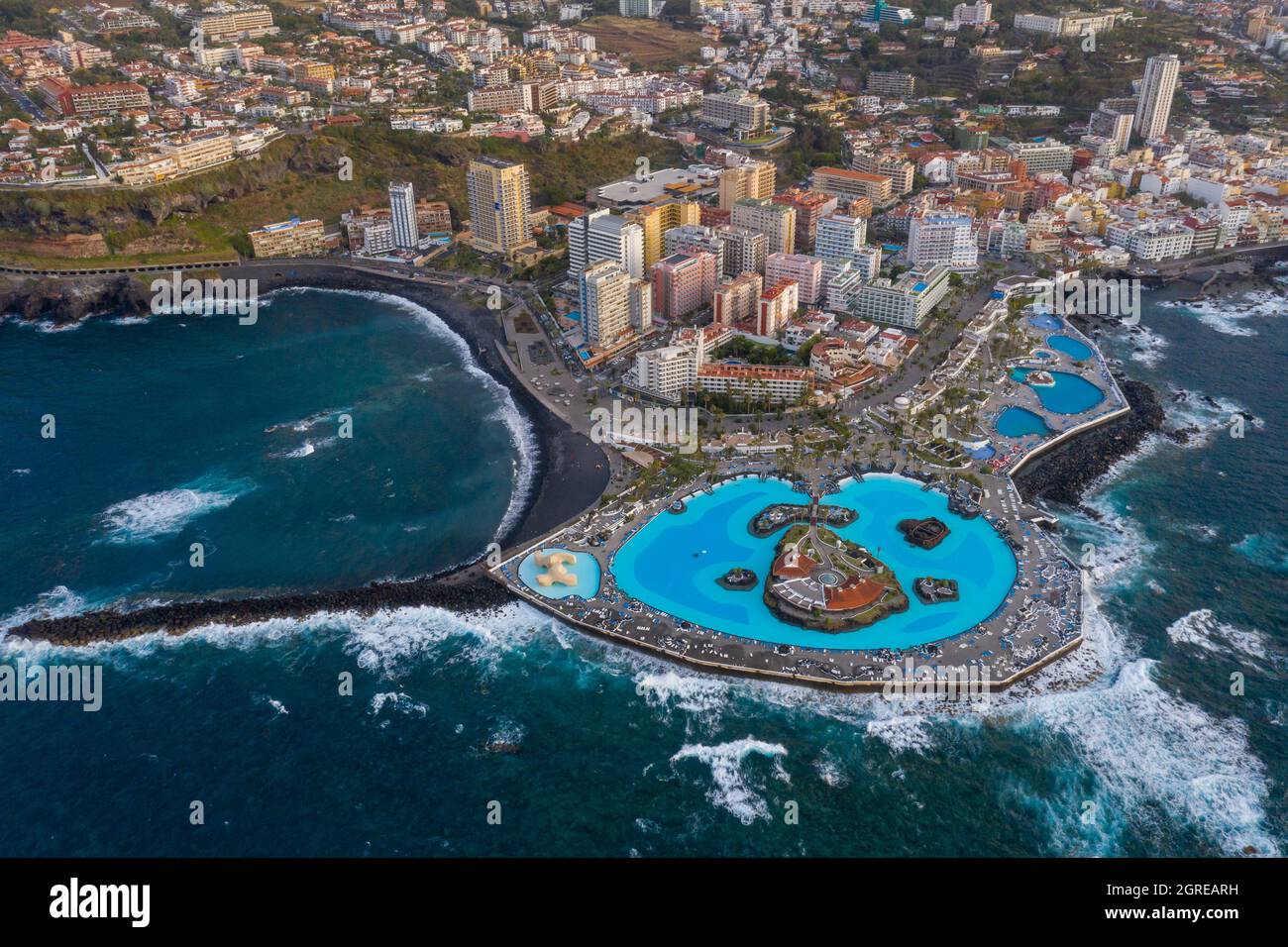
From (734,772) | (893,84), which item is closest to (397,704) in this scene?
(734,772)

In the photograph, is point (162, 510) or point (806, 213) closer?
point (162, 510)

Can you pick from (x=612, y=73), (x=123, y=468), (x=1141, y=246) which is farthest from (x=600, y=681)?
(x=612, y=73)

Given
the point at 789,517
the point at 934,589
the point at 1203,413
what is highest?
the point at 1203,413

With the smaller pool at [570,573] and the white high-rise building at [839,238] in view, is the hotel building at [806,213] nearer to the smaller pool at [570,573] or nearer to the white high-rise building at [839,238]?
the white high-rise building at [839,238]

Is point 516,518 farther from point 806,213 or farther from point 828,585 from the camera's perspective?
point 806,213

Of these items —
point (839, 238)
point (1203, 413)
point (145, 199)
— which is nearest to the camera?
point (1203, 413)

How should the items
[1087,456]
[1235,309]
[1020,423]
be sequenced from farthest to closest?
Result: [1235,309], [1020,423], [1087,456]

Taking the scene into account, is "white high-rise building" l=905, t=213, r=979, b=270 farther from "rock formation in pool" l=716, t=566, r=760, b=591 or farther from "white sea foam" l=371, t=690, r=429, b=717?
"white sea foam" l=371, t=690, r=429, b=717
